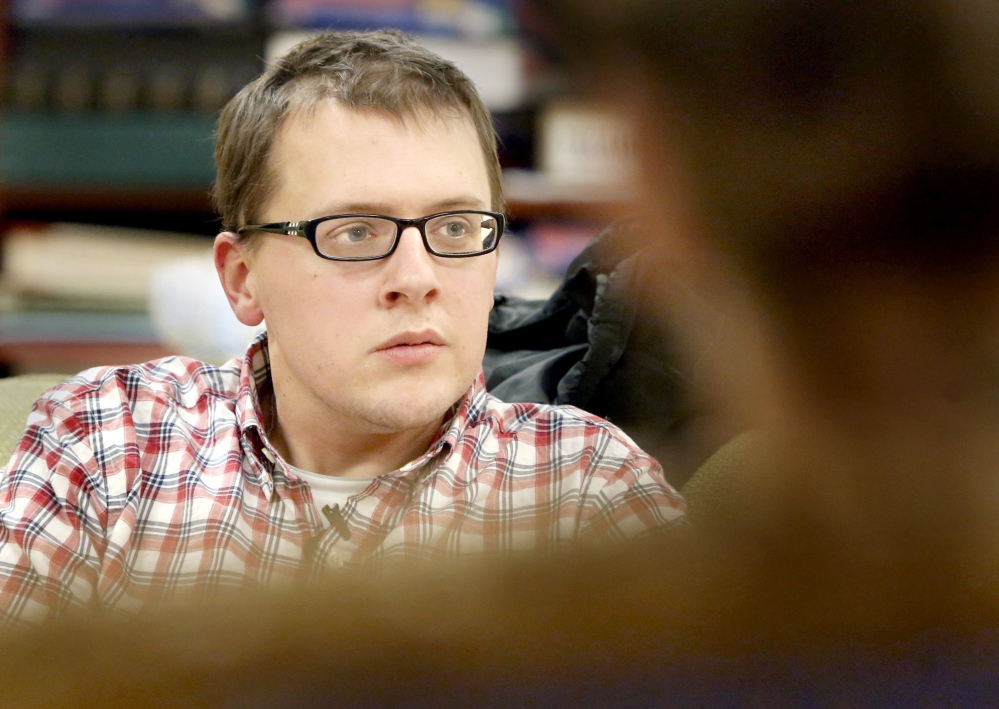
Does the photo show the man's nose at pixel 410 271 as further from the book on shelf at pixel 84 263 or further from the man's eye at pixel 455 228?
the book on shelf at pixel 84 263

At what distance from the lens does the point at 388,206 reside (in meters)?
0.55

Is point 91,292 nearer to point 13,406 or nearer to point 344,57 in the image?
point 13,406

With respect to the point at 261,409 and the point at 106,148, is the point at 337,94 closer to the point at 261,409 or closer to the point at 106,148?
the point at 261,409

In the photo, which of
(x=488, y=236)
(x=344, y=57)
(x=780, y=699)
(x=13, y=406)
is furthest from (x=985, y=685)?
(x=13, y=406)

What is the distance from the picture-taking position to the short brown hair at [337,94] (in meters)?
0.63

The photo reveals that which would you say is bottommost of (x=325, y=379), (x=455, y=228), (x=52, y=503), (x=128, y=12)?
(x=52, y=503)

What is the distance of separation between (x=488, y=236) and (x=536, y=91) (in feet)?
1.50

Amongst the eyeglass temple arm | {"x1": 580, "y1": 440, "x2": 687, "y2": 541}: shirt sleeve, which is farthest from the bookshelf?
{"x1": 580, "y1": 440, "x2": 687, "y2": 541}: shirt sleeve

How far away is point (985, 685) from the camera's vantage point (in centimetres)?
11

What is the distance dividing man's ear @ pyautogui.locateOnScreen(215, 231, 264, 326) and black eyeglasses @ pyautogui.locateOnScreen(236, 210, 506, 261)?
131 millimetres

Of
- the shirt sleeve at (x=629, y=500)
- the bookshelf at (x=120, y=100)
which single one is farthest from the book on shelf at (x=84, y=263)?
the shirt sleeve at (x=629, y=500)

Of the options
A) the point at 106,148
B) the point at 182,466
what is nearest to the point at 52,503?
the point at 182,466

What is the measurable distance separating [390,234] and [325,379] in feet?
0.39

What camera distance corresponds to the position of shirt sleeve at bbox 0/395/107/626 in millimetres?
627
